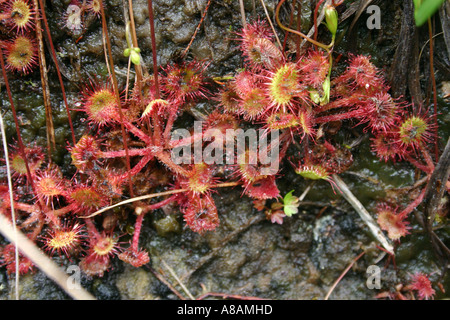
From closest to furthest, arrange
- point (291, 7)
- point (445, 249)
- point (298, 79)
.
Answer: point (298, 79) → point (291, 7) → point (445, 249)

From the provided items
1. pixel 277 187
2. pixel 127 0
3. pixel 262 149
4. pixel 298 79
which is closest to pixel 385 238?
pixel 277 187

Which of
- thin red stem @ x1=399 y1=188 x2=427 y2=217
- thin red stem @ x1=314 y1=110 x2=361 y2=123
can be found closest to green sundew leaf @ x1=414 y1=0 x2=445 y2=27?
thin red stem @ x1=314 y1=110 x2=361 y2=123

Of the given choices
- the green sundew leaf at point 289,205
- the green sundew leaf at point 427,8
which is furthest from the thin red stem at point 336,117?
the green sundew leaf at point 427,8

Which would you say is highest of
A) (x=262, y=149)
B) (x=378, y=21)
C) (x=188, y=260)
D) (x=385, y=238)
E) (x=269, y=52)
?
(x=378, y=21)

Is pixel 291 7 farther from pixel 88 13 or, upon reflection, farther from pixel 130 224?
pixel 130 224

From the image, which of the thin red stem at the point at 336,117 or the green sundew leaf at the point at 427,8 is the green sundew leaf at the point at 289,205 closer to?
the thin red stem at the point at 336,117

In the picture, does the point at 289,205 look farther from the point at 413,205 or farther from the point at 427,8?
the point at 427,8

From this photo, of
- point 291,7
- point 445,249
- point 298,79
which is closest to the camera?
point 298,79

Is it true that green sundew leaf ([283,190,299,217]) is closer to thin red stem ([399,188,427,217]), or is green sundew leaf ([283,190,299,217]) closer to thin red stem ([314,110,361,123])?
thin red stem ([314,110,361,123])

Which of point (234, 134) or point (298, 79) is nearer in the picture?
point (298, 79)

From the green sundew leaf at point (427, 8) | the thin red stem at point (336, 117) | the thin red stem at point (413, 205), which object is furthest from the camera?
the thin red stem at point (413, 205)
